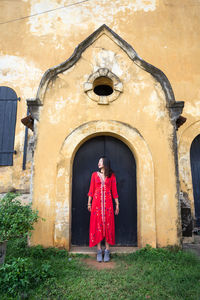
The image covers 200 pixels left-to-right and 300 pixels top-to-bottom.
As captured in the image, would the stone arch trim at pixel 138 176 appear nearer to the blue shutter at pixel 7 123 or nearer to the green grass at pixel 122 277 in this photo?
the green grass at pixel 122 277

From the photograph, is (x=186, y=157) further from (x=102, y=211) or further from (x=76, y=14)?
(x=76, y=14)

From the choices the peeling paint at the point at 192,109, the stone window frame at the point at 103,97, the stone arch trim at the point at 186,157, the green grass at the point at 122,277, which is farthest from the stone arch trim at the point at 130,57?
the green grass at the point at 122,277

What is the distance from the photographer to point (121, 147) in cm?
527

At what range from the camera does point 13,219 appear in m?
3.57

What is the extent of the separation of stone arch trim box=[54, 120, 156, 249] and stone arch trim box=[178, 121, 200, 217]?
2.79 metres

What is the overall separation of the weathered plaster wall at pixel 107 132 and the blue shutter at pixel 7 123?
3.05 metres

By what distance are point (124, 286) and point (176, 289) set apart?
0.73 m

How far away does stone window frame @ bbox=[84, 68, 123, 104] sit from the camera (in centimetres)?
499

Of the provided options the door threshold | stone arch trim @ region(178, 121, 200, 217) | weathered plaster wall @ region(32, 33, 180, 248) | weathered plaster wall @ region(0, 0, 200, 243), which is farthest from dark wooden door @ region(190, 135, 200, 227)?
the door threshold

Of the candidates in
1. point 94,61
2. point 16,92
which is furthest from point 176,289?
point 16,92

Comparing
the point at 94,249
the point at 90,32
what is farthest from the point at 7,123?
the point at 94,249

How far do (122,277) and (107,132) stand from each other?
2838 mm

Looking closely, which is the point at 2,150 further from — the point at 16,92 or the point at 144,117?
the point at 144,117

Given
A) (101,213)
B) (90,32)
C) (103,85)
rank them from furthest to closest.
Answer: (90,32) → (103,85) → (101,213)
